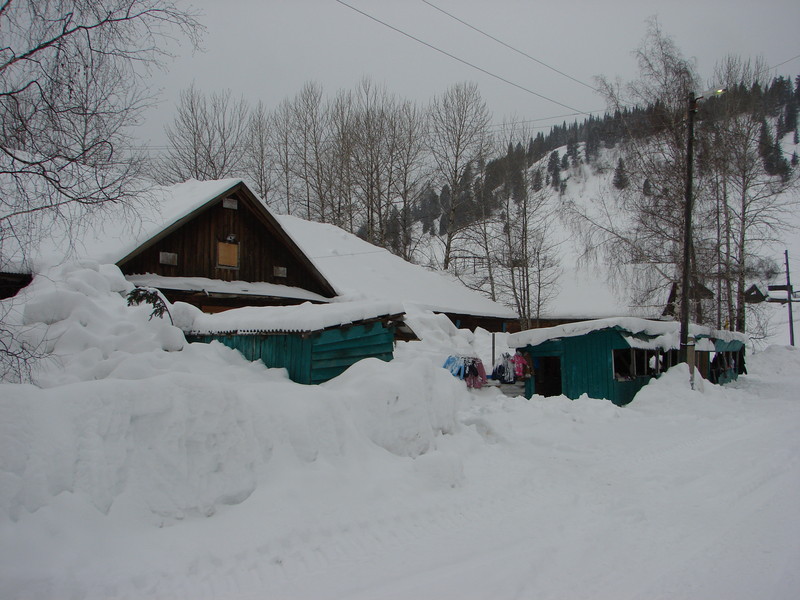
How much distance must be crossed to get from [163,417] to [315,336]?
305 cm

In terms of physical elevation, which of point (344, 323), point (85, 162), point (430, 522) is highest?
point (85, 162)

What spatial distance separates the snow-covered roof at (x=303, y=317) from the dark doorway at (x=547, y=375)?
8.83m

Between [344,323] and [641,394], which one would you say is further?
[641,394]

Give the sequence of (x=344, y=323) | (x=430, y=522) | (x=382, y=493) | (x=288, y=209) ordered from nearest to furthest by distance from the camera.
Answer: (x=430, y=522) < (x=382, y=493) < (x=344, y=323) < (x=288, y=209)

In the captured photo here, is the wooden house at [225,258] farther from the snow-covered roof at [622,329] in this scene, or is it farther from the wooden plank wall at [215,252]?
the snow-covered roof at [622,329]

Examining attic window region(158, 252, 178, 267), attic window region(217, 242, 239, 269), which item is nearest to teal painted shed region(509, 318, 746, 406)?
attic window region(217, 242, 239, 269)

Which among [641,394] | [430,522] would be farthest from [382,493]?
[641,394]

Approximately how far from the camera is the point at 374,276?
71.7 feet

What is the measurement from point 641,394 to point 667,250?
685 cm

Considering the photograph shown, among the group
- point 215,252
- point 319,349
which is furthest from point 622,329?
point 215,252

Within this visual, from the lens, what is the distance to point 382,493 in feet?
18.1

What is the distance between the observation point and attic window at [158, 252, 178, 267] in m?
14.7

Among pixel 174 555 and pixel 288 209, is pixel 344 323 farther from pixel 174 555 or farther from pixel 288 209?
pixel 288 209

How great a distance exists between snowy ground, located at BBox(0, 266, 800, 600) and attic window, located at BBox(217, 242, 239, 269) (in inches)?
313
